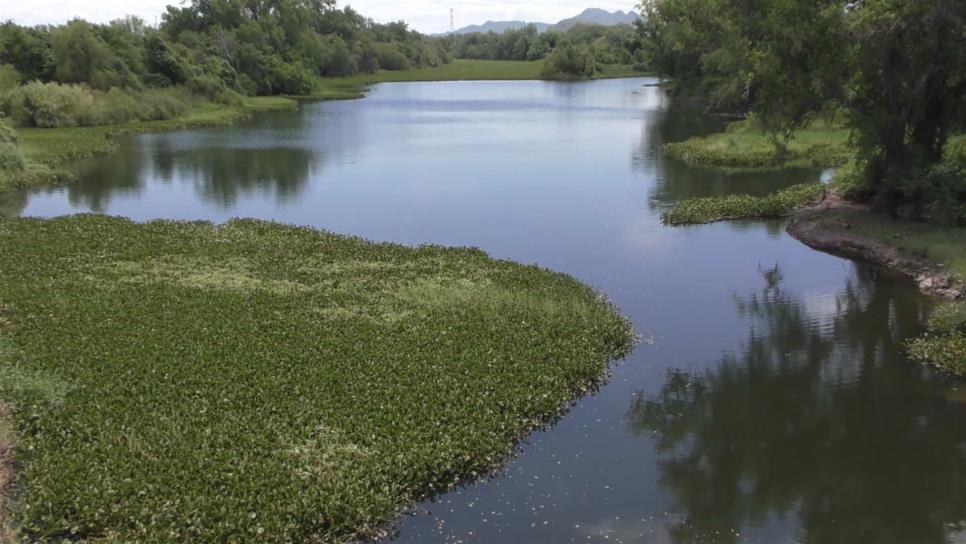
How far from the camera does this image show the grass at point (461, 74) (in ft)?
422

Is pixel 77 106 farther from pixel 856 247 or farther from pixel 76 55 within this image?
pixel 856 247

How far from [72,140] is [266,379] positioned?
43129mm

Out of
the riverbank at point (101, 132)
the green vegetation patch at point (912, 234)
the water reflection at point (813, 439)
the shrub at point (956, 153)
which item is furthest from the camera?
the riverbank at point (101, 132)

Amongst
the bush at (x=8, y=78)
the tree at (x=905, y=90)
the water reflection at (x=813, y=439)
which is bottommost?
the water reflection at (x=813, y=439)

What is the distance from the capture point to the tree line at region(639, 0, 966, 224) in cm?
2253

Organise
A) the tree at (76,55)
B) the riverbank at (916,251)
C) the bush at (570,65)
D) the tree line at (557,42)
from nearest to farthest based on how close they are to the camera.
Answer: the riverbank at (916,251) < the tree at (76,55) < the bush at (570,65) < the tree line at (557,42)

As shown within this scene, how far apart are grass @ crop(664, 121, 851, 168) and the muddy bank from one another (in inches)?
417

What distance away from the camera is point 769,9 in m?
24.1

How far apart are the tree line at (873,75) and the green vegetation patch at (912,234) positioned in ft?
2.03

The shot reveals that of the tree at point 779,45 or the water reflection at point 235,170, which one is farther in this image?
the water reflection at point 235,170

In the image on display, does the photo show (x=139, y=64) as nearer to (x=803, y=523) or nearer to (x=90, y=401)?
(x=90, y=401)

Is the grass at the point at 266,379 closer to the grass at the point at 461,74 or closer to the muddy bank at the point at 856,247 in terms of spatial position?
the muddy bank at the point at 856,247

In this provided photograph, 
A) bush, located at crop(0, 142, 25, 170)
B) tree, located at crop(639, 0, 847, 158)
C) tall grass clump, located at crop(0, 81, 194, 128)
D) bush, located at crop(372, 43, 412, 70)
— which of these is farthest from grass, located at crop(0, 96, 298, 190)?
bush, located at crop(372, 43, 412, 70)

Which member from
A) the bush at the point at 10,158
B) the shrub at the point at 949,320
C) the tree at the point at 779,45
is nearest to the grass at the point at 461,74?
the bush at the point at 10,158
